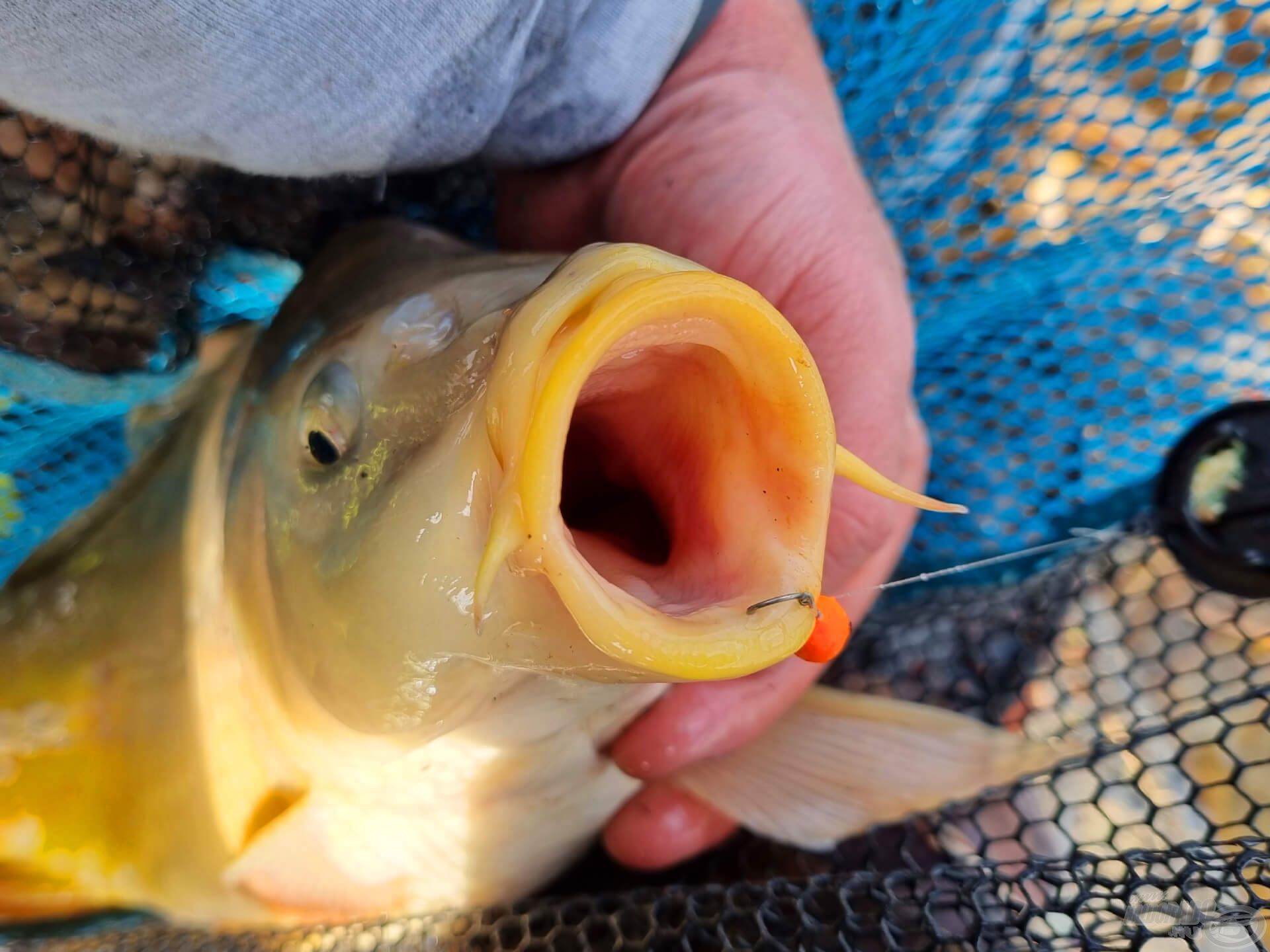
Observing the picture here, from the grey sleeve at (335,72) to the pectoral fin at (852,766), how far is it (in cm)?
67

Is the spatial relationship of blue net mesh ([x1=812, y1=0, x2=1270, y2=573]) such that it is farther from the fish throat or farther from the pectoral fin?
the fish throat

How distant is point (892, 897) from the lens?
72cm

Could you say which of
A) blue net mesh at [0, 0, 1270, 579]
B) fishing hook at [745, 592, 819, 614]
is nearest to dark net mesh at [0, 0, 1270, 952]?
blue net mesh at [0, 0, 1270, 579]

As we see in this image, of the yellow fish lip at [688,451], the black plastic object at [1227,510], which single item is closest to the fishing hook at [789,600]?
the yellow fish lip at [688,451]

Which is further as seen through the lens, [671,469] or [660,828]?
[660,828]

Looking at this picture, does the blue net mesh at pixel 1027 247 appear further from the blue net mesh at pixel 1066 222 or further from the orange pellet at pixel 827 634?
the orange pellet at pixel 827 634

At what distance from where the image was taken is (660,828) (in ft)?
3.31

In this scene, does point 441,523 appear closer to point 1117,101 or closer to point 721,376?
point 721,376

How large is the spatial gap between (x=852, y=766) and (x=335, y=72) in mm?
810

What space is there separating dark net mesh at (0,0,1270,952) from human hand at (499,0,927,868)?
0.50ft

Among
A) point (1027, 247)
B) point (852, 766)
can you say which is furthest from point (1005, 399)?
point (852, 766)

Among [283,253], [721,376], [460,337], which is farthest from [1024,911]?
[283,253]

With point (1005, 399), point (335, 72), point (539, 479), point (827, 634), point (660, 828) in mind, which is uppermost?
point (335, 72)

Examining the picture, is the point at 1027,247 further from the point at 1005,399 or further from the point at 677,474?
the point at 677,474
